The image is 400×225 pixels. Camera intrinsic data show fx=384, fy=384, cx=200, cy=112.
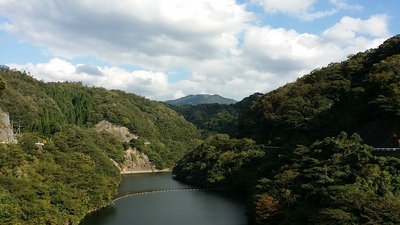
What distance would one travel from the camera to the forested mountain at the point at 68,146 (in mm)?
30361

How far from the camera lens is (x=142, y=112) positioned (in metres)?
124

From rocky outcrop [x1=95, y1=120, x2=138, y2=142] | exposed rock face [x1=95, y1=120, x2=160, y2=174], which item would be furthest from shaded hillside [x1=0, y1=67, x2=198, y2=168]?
exposed rock face [x1=95, y1=120, x2=160, y2=174]

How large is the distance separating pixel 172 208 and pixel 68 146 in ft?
65.5

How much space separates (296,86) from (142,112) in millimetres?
70803

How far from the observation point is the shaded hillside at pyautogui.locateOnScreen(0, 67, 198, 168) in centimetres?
8231

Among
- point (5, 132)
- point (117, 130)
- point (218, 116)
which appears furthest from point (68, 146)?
point (218, 116)

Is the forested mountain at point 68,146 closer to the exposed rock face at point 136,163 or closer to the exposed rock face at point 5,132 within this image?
the exposed rock face at point 136,163

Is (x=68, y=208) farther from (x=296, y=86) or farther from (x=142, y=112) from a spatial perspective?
(x=142, y=112)

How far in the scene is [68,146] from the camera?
54.7 meters

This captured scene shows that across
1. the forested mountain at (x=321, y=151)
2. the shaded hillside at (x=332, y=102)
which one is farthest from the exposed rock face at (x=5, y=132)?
the shaded hillside at (x=332, y=102)

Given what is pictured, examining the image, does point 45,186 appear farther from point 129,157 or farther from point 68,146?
point 129,157

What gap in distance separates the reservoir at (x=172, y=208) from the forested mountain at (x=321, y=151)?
317cm

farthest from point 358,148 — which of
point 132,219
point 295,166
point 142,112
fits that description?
point 142,112

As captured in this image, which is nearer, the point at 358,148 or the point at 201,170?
the point at 358,148
